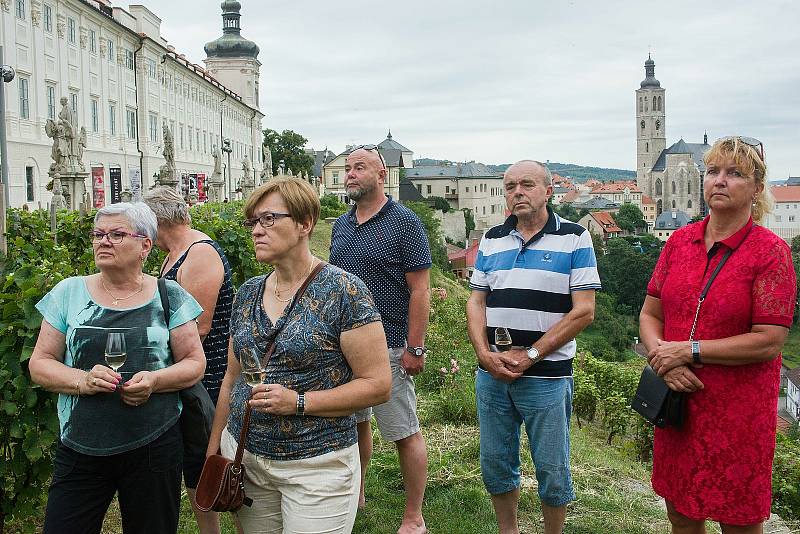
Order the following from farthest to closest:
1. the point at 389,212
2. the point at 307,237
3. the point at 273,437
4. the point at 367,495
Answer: the point at 367,495 → the point at 389,212 → the point at 307,237 → the point at 273,437

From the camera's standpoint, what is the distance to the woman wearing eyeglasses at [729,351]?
331 centimetres

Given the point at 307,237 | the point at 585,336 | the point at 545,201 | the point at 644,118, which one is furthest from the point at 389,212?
the point at 644,118

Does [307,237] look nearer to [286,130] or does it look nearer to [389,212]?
[389,212]

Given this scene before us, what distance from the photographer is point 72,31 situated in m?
35.1

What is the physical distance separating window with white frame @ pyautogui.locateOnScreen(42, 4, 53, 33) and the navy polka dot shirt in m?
32.0

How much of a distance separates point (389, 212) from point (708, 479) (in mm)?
2291

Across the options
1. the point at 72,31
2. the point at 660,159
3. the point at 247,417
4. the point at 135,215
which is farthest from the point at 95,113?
the point at 660,159

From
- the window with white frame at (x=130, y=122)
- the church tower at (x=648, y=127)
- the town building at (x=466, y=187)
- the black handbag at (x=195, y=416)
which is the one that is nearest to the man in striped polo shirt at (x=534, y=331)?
the black handbag at (x=195, y=416)

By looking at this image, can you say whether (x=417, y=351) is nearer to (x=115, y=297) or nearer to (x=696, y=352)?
(x=696, y=352)

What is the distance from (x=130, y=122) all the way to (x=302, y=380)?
142 ft

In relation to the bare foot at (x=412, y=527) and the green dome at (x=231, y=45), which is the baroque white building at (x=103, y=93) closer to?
the bare foot at (x=412, y=527)

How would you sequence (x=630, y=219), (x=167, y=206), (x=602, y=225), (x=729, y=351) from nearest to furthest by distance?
(x=729, y=351)
(x=167, y=206)
(x=602, y=225)
(x=630, y=219)

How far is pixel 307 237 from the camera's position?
10.2 ft

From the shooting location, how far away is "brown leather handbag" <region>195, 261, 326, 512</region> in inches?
114
